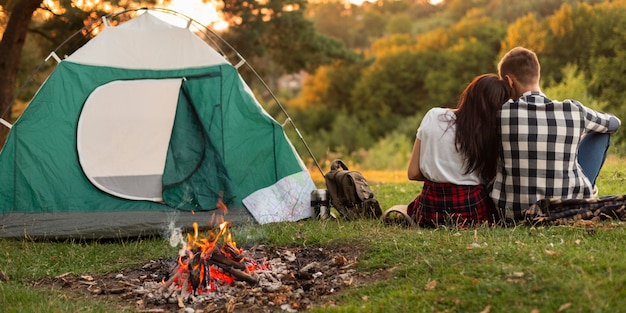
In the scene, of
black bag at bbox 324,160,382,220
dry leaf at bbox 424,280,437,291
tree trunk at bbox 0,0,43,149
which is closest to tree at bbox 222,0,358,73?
tree trunk at bbox 0,0,43,149

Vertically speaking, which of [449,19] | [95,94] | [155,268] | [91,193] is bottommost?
[155,268]

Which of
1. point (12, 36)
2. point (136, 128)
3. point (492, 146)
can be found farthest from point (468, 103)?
point (12, 36)

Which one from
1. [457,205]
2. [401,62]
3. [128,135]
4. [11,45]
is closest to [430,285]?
[457,205]

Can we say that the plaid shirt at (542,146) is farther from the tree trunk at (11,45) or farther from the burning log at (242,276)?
the tree trunk at (11,45)

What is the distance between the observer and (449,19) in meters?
45.4

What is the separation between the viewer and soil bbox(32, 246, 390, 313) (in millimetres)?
4078

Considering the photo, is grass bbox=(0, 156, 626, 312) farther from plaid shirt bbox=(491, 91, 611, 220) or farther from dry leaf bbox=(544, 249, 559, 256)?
plaid shirt bbox=(491, 91, 611, 220)

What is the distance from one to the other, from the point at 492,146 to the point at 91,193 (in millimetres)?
3517

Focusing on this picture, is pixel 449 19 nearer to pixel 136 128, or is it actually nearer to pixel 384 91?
pixel 384 91

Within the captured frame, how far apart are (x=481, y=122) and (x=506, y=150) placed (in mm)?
273

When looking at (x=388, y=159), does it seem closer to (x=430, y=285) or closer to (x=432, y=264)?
(x=432, y=264)

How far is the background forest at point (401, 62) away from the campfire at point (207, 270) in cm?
930

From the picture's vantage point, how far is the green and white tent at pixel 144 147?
246 inches

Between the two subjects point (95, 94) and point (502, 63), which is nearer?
point (502, 63)
